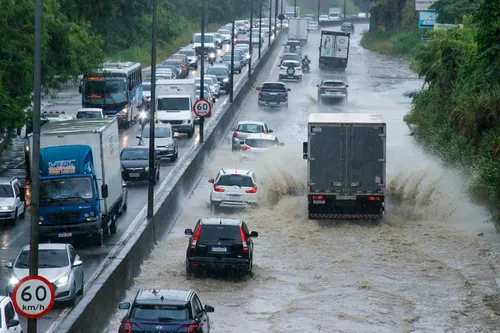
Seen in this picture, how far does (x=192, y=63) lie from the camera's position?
91.6 meters

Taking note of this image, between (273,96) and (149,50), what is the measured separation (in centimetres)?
3643

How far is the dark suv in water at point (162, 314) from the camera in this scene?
59.0ft

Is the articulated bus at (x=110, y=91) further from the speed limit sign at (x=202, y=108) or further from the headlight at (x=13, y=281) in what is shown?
the headlight at (x=13, y=281)

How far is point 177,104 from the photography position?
55.5 m

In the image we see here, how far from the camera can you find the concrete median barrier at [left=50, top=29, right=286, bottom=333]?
20.5 m

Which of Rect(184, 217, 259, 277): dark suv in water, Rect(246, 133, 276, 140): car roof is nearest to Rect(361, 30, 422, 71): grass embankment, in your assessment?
Rect(246, 133, 276, 140): car roof

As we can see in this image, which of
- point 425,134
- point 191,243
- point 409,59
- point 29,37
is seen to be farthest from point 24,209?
point 409,59

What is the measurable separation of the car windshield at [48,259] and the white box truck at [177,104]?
30.0 m

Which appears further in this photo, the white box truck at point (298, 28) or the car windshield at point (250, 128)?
the white box truck at point (298, 28)

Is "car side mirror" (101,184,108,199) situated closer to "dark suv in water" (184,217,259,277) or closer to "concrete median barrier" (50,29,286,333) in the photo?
"concrete median barrier" (50,29,286,333)

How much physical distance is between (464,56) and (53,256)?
28.4m

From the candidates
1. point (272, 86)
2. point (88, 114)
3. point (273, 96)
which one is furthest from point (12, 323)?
point (272, 86)

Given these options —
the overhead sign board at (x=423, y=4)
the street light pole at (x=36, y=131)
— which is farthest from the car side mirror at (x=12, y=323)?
the overhead sign board at (x=423, y=4)

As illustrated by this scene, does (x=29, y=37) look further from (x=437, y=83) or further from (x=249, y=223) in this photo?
(x=437, y=83)
